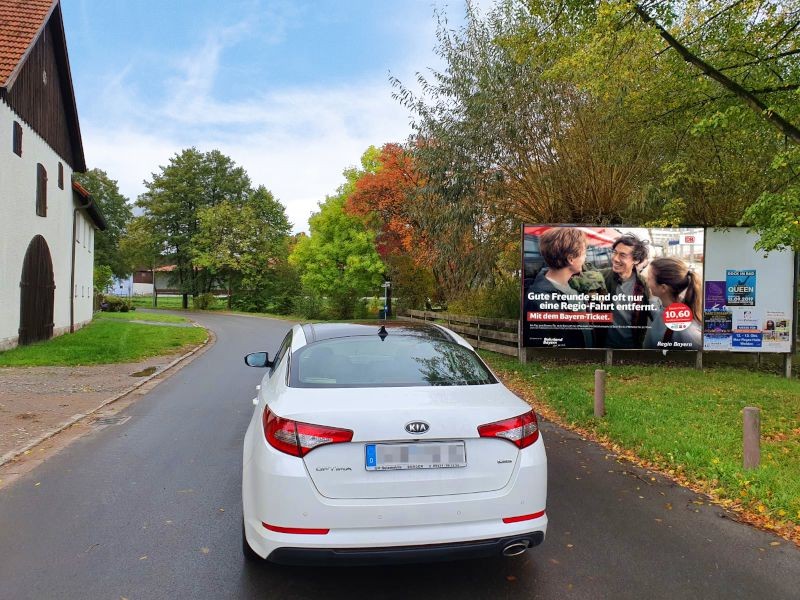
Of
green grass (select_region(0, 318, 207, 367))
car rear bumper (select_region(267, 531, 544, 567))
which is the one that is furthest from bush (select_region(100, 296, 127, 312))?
car rear bumper (select_region(267, 531, 544, 567))

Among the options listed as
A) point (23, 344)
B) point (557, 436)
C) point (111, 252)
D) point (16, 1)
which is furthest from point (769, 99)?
point (111, 252)

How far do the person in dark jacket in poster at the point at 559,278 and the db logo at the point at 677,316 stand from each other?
169 cm

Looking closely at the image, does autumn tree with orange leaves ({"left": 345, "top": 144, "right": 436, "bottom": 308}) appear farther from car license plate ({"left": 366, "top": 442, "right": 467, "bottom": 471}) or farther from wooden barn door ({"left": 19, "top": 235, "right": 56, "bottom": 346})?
car license plate ({"left": 366, "top": 442, "right": 467, "bottom": 471})

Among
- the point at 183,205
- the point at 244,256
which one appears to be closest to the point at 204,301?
the point at 244,256

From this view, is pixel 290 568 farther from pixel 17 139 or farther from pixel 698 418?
pixel 17 139

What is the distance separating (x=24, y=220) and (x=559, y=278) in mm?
13906

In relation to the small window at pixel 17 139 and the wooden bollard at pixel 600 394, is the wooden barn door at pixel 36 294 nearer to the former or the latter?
the small window at pixel 17 139

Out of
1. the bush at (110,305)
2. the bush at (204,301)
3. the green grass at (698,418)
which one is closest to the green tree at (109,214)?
the bush at (204,301)

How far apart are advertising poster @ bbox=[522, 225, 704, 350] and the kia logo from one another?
33.0ft

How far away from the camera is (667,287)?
1262cm

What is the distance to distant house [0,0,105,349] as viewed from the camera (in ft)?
47.3

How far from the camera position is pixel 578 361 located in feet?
45.4

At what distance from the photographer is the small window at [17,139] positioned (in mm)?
14812

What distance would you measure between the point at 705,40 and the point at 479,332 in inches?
356
